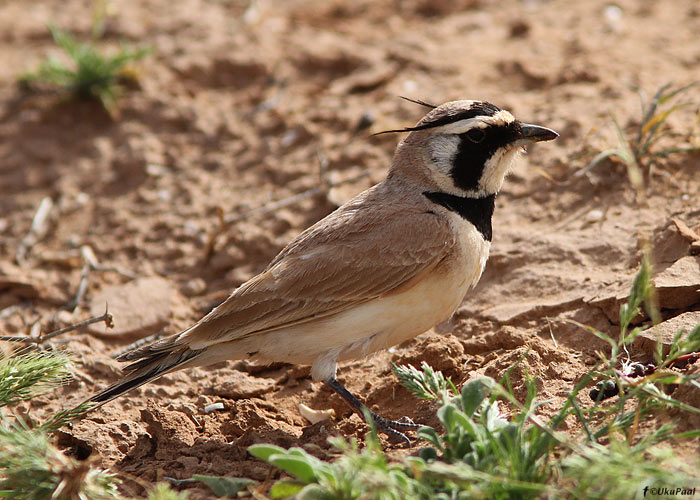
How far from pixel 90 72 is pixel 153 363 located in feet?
13.6

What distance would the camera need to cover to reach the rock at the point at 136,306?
5.67 m

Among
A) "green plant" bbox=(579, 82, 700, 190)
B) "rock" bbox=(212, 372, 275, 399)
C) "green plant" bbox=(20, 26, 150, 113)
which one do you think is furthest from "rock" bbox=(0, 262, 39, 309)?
"green plant" bbox=(579, 82, 700, 190)

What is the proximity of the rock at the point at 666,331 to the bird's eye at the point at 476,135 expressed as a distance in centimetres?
145

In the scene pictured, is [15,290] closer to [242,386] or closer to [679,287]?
A: [242,386]

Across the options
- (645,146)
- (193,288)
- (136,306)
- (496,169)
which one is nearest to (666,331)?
(496,169)

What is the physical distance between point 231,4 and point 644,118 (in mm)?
5342

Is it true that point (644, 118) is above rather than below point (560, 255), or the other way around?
above

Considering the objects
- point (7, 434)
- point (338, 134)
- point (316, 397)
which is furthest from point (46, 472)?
point (338, 134)

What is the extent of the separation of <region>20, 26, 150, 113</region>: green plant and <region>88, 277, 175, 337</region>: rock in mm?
2337

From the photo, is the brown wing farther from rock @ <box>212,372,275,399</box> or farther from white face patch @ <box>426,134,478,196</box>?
rock @ <box>212,372,275,399</box>

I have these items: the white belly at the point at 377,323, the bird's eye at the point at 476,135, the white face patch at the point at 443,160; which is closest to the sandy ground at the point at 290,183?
the white belly at the point at 377,323

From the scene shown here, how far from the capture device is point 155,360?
452 cm

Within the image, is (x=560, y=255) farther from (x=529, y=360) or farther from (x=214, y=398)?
(x=214, y=398)

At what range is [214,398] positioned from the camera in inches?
Answer: 194
